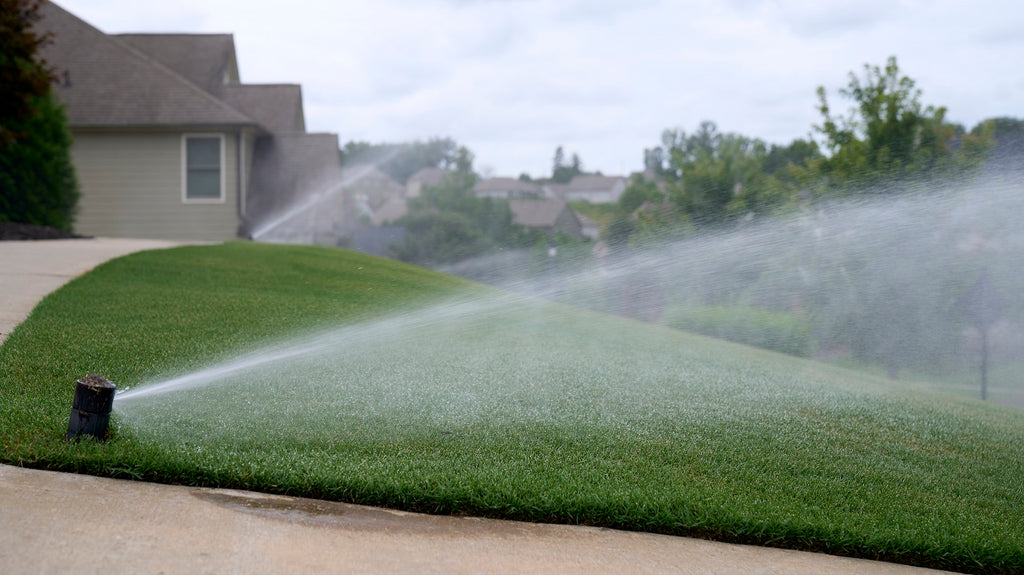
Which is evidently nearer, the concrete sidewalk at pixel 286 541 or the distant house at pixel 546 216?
the concrete sidewalk at pixel 286 541

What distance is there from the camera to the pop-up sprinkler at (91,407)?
3.82 metres

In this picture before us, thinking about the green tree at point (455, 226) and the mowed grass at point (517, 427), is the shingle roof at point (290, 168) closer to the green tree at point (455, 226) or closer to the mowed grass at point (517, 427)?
the green tree at point (455, 226)

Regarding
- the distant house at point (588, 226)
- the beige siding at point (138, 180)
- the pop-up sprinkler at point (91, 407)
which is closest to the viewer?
the pop-up sprinkler at point (91, 407)

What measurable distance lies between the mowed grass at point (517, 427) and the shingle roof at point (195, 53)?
15.4m

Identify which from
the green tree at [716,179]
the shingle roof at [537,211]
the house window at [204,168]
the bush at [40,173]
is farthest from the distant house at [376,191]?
the bush at [40,173]

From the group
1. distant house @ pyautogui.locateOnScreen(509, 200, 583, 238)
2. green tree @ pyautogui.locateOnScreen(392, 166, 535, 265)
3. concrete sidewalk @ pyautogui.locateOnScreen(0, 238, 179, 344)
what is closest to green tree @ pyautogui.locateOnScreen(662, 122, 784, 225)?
concrete sidewalk @ pyautogui.locateOnScreen(0, 238, 179, 344)

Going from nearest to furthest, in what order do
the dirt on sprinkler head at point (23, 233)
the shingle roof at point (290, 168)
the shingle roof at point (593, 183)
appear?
1. the dirt on sprinkler head at point (23, 233)
2. the shingle roof at point (290, 168)
3. the shingle roof at point (593, 183)

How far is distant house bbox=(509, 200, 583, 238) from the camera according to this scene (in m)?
41.1

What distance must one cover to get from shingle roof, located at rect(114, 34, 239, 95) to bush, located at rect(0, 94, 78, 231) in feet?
22.7

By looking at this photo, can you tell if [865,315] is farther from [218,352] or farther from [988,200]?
[218,352]

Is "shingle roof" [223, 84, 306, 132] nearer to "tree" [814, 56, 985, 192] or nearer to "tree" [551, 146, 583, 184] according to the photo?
"tree" [814, 56, 985, 192]

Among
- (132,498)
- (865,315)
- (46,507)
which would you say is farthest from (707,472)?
(865,315)

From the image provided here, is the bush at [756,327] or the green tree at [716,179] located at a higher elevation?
the green tree at [716,179]

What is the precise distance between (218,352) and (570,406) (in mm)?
2560
